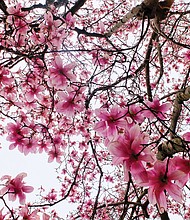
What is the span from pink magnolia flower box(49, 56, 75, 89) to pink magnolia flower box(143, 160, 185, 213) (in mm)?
987

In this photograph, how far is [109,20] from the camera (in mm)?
4359

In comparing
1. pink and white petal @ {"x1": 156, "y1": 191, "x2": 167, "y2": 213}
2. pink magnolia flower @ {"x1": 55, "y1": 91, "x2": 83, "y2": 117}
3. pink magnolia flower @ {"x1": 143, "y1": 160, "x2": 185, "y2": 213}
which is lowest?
pink and white petal @ {"x1": 156, "y1": 191, "x2": 167, "y2": 213}

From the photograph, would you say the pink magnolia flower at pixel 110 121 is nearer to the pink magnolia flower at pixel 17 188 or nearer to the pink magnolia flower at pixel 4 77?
the pink magnolia flower at pixel 17 188

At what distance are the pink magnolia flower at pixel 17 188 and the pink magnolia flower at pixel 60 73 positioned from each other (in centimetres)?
63

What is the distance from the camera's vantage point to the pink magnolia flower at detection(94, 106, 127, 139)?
1.37m

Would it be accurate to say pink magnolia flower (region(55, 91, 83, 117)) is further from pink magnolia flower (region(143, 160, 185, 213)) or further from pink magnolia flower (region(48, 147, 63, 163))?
pink magnolia flower (region(48, 147, 63, 163))

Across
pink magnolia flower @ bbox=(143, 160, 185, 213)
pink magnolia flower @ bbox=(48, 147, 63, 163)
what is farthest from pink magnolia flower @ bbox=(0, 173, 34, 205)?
pink magnolia flower @ bbox=(48, 147, 63, 163)

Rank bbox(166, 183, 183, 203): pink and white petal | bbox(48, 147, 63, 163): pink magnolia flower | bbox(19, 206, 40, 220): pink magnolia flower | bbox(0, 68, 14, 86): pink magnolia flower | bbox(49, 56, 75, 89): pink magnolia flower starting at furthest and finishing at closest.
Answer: bbox(48, 147, 63, 163): pink magnolia flower < bbox(0, 68, 14, 86): pink magnolia flower < bbox(49, 56, 75, 89): pink magnolia flower < bbox(19, 206, 40, 220): pink magnolia flower < bbox(166, 183, 183, 203): pink and white petal

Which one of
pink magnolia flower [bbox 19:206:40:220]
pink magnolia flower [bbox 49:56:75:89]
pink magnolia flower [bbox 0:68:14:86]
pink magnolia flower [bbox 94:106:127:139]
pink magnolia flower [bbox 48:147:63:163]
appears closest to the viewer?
pink magnolia flower [bbox 94:106:127:139]

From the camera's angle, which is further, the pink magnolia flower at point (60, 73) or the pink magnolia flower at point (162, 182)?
the pink magnolia flower at point (60, 73)

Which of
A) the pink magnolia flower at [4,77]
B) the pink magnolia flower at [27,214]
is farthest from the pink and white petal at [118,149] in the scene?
the pink magnolia flower at [4,77]

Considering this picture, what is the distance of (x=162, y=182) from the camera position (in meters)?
1.01

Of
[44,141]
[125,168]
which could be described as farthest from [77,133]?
[125,168]

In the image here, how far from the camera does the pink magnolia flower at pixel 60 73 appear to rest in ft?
5.88
